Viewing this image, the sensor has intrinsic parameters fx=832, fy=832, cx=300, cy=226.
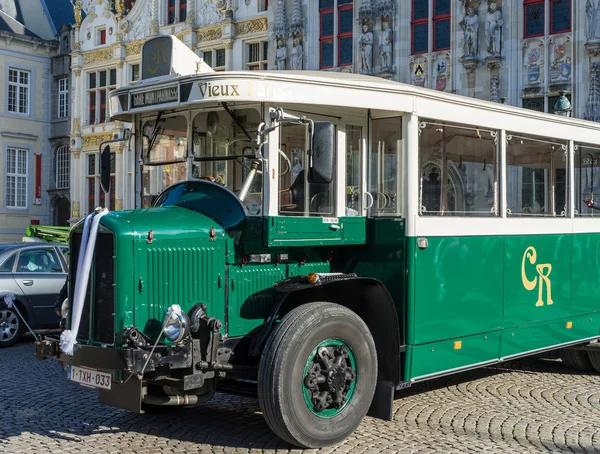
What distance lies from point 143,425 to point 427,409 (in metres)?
2.61

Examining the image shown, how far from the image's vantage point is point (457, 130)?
7590 mm

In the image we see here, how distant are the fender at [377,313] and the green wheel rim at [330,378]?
0.47m

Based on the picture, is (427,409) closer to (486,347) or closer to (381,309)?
(486,347)

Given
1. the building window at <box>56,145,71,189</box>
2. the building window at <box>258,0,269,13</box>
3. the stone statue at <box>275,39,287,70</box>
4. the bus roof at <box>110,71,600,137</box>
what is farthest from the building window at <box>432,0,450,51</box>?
the building window at <box>56,145,71,189</box>

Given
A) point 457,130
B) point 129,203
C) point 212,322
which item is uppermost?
point 457,130

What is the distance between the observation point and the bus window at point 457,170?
7266 mm

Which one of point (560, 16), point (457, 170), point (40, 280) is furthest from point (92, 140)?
point (457, 170)

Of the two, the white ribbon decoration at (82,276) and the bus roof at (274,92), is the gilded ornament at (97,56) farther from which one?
the white ribbon decoration at (82,276)

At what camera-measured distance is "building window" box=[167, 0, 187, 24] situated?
34062mm

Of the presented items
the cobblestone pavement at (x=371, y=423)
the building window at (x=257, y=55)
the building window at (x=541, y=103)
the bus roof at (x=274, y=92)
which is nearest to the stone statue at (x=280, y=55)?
the building window at (x=257, y=55)

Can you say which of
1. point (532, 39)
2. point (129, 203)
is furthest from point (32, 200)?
point (129, 203)

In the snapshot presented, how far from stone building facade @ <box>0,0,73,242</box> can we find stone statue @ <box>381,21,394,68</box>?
814 inches

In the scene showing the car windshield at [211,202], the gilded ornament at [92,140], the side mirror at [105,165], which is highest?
the gilded ornament at [92,140]

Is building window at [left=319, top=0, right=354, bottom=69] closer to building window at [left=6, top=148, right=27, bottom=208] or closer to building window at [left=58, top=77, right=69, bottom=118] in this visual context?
building window at [left=58, top=77, right=69, bottom=118]
